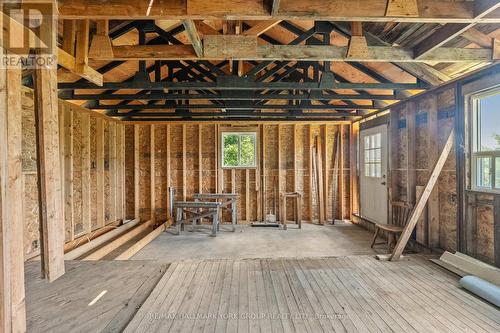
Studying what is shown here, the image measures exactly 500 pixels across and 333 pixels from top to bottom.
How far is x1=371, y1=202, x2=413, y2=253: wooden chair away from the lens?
13.3 feet

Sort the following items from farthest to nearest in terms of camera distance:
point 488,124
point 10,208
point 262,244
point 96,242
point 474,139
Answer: point 262,244 → point 96,242 → point 474,139 → point 488,124 → point 10,208

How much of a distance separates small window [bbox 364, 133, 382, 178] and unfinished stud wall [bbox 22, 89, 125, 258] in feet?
21.0

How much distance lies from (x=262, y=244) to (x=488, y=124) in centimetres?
392

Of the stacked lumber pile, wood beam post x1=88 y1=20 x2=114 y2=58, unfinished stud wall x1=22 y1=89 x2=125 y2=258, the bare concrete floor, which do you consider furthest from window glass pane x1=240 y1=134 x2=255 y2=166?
wood beam post x1=88 y1=20 x2=114 y2=58

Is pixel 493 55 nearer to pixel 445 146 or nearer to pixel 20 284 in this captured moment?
pixel 445 146

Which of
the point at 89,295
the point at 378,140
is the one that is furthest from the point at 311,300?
the point at 378,140

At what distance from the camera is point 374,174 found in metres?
5.67

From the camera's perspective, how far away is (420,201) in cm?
337

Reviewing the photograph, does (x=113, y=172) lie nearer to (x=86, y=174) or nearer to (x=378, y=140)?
(x=86, y=174)

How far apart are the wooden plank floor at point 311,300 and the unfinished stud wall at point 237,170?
3.60 meters

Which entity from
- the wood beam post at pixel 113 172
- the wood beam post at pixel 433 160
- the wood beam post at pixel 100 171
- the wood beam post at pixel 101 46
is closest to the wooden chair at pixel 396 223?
the wood beam post at pixel 433 160

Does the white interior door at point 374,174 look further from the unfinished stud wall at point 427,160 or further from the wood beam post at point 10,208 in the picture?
the wood beam post at point 10,208

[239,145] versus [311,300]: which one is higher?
[239,145]

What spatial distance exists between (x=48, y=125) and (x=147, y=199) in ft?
15.7
